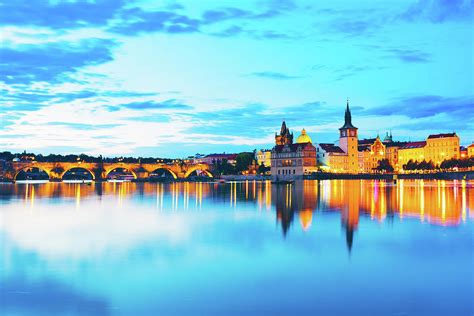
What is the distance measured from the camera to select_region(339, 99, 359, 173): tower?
129 meters

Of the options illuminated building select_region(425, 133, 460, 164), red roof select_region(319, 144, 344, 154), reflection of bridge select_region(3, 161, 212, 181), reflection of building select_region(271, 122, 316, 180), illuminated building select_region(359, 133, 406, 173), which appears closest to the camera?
reflection of bridge select_region(3, 161, 212, 181)

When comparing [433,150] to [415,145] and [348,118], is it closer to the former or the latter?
[415,145]

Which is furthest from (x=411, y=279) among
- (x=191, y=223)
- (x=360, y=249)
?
(x=191, y=223)

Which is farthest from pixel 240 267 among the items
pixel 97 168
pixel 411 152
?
pixel 411 152

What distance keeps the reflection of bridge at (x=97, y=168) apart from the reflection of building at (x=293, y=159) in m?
16.7

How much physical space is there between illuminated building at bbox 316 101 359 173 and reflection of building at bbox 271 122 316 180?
12.5ft

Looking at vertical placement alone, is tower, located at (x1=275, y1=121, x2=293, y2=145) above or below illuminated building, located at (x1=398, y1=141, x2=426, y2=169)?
above

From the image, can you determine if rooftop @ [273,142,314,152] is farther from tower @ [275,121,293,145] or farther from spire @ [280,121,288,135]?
spire @ [280,121,288,135]

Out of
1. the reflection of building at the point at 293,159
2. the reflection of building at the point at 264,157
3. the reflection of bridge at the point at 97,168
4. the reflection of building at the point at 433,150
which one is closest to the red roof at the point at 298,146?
the reflection of building at the point at 293,159

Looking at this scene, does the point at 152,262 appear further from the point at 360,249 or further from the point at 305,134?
the point at 305,134

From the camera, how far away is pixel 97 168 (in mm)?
112625

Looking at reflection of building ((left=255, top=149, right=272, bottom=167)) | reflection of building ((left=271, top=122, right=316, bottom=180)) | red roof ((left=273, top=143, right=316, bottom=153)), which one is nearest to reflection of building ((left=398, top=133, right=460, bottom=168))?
reflection of building ((left=271, top=122, right=316, bottom=180))

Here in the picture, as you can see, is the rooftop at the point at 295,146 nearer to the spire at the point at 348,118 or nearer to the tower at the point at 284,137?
the tower at the point at 284,137

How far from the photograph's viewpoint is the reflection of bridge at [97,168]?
98.4 metres
